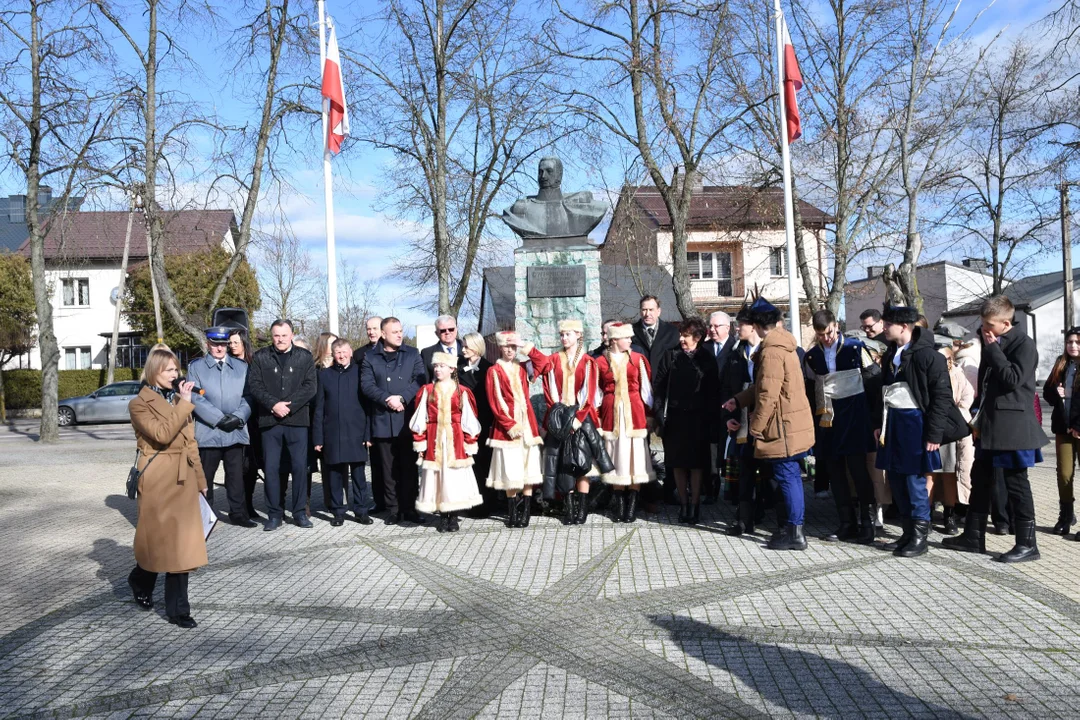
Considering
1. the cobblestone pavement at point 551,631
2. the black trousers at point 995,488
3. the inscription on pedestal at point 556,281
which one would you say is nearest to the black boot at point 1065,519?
the cobblestone pavement at point 551,631

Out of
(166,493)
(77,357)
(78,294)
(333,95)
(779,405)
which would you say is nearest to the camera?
(166,493)

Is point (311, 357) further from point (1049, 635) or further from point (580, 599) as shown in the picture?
point (1049, 635)

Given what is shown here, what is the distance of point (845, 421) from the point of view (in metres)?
7.56

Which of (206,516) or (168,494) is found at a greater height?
(168,494)

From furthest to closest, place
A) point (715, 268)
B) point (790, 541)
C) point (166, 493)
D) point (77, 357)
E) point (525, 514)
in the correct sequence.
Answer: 1. point (77, 357)
2. point (715, 268)
3. point (525, 514)
4. point (790, 541)
5. point (166, 493)

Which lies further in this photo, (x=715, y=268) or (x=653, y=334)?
(x=715, y=268)

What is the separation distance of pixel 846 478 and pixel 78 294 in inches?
1850

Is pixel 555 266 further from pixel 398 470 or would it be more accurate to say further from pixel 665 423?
pixel 398 470

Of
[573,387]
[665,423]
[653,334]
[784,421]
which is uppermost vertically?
[653,334]

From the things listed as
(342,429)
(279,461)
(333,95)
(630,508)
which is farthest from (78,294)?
(630,508)

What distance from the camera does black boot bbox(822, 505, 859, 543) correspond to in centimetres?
768

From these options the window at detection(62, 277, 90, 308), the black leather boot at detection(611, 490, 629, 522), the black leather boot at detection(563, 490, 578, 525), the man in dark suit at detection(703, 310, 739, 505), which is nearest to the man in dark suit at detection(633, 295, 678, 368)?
the man in dark suit at detection(703, 310, 739, 505)

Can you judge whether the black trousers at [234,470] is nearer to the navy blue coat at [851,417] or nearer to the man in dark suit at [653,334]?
the man in dark suit at [653,334]

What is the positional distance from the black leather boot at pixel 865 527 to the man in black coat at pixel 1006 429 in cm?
72
